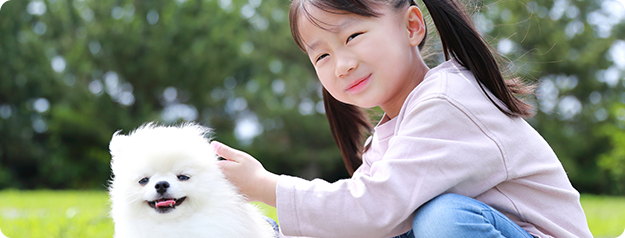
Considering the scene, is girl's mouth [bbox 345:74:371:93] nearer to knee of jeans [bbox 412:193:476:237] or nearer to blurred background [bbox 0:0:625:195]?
knee of jeans [bbox 412:193:476:237]

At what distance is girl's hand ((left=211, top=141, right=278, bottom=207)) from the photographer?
1.25 metres

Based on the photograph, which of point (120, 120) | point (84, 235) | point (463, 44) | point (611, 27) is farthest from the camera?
point (611, 27)

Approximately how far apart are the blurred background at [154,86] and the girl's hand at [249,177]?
8780mm

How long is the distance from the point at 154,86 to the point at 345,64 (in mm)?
9929

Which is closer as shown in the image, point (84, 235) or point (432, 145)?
point (432, 145)

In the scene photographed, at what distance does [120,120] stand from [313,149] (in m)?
4.14

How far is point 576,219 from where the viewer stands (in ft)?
4.09

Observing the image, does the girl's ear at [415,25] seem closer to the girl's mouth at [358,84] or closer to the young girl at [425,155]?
the young girl at [425,155]

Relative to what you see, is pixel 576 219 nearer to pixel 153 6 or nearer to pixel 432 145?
pixel 432 145

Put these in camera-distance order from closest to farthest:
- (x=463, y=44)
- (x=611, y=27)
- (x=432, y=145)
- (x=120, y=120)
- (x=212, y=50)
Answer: (x=432, y=145) < (x=463, y=44) < (x=120, y=120) < (x=212, y=50) < (x=611, y=27)

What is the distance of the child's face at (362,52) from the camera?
1.33 metres

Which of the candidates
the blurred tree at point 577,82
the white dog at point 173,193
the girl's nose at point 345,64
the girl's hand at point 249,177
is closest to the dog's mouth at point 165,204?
the white dog at point 173,193

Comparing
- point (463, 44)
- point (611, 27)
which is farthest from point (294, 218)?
point (611, 27)

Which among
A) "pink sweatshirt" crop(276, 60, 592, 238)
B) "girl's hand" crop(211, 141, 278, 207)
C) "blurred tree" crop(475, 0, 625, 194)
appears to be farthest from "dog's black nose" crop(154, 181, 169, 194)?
"blurred tree" crop(475, 0, 625, 194)
